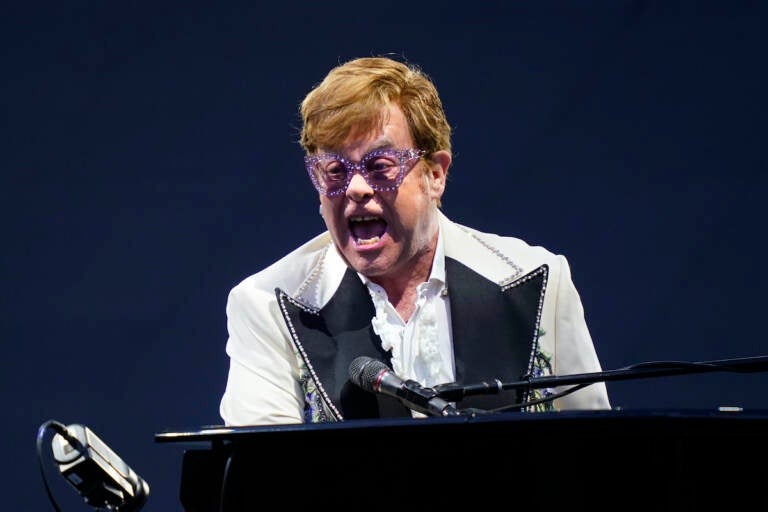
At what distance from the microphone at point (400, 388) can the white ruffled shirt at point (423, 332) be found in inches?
27.6

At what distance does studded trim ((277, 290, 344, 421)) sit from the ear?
0.40 meters

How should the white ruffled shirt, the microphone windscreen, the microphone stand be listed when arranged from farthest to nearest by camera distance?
the white ruffled shirt
the microphone windscreen
the microphone stand

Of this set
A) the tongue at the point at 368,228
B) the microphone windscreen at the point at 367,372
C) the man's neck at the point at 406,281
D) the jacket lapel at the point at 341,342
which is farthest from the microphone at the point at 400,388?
the man's neck at the point at 406,281

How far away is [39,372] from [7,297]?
0.24 metres

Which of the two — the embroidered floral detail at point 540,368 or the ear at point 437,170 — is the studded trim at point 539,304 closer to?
the embroidered floral detail at point 540,368

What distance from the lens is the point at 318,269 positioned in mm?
2955

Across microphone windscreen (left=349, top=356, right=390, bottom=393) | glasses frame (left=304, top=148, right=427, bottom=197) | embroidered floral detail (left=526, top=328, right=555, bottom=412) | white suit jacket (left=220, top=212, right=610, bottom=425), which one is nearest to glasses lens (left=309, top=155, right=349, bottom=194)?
glasses frame (left=304, top=148, right=427, bottom=197)

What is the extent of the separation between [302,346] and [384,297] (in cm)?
25

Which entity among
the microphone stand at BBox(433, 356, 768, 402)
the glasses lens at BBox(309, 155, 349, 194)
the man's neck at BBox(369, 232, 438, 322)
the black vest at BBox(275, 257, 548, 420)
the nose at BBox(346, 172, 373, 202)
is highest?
the glasses lens at BBox(309, 155, 349, 194)

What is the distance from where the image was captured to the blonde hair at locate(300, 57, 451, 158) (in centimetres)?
274

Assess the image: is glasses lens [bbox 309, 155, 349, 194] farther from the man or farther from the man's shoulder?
the man's shoulder

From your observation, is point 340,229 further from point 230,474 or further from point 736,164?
point 736,164

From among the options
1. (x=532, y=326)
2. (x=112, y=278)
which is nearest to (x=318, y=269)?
(x=532, y=326)

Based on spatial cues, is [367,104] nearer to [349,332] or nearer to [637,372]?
[349,332]
